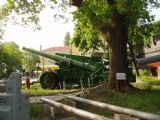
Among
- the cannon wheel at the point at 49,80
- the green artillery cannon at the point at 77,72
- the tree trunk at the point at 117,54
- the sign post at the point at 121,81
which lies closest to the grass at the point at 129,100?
the sign post at the point at 121,81

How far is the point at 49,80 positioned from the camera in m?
29.7

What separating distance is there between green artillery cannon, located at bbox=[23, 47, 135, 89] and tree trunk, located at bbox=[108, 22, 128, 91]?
6.14 m

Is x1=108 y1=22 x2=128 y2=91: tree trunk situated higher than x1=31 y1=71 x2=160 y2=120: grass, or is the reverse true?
x1=108 y1=22 x2=128 y2=91: tree trunk

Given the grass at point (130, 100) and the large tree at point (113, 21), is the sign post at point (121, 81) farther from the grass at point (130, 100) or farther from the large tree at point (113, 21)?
the grass at point (130, 100)

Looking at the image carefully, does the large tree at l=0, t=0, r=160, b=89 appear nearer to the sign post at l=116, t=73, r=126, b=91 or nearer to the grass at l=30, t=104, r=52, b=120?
the sign post at l=116, t=73, r=126, b=91

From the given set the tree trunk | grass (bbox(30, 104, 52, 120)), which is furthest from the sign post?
grass (bbox(30, 104, 52, 120))

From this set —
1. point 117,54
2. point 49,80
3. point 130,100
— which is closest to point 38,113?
point 130,100

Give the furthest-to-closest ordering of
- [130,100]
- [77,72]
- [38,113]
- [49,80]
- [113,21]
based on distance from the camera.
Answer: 1. [49,80]
2. [77,72]
3. [113,21]
4. [130,100]
5. [38,113]

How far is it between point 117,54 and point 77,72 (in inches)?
313

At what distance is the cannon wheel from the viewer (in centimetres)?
2942

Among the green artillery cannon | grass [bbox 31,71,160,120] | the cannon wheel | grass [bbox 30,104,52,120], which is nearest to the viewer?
grass [bbox 30,104,52,120]

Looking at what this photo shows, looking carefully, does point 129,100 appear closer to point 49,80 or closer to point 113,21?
point 113,21

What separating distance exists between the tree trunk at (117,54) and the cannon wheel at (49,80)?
28.2ft

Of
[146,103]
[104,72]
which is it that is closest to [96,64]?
[104,72]
